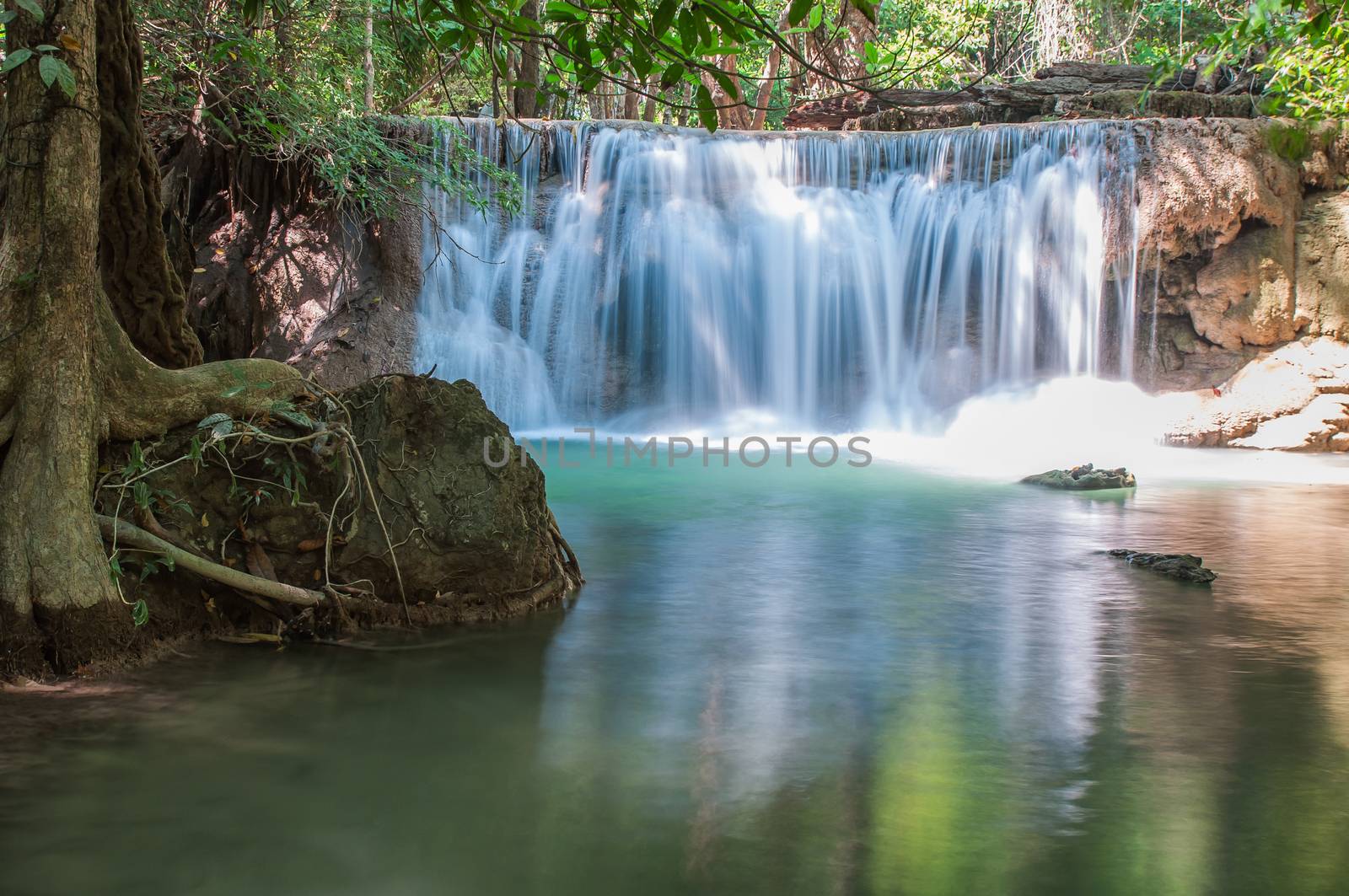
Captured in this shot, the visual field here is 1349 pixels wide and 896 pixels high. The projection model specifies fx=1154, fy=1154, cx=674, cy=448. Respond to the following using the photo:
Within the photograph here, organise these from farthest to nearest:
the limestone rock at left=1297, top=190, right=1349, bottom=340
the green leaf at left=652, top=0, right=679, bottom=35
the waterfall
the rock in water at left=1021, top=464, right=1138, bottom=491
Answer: the waterfall, the limestone rock at left=1297, top=190, right=1349, bottom=340, the rock in water at left=1021, top=464, right=1138, bottom=491, the green leaf at left=652, top=0, right=679, bottom=35

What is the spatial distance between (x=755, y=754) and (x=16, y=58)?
3.55 m

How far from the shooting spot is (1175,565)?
6.70 meters

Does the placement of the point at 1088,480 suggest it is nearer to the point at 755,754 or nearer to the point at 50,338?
the point at 755,754

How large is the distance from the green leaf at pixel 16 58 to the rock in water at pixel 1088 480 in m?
8.85

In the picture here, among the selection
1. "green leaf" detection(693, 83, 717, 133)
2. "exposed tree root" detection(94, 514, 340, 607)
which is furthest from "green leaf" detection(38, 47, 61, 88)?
"green leaf" detection(693, 83, 717, 133)

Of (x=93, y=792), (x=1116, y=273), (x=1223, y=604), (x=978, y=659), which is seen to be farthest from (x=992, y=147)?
(x=93, y=792)

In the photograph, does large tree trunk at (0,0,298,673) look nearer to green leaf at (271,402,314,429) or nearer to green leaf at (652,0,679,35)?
green leaf at (271,402,314,429)

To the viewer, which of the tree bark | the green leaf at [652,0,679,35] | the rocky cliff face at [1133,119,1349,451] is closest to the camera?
the green leaf at [652,0,679,35]

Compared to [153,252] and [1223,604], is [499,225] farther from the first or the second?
[1223,604]

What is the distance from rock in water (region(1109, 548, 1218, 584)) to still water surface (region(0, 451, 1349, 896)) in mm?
131

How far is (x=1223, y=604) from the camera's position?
606cm

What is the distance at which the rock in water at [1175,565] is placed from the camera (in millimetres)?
6555

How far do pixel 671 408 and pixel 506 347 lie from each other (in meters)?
2.35

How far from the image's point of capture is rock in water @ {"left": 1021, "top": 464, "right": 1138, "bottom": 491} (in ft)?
34.2
